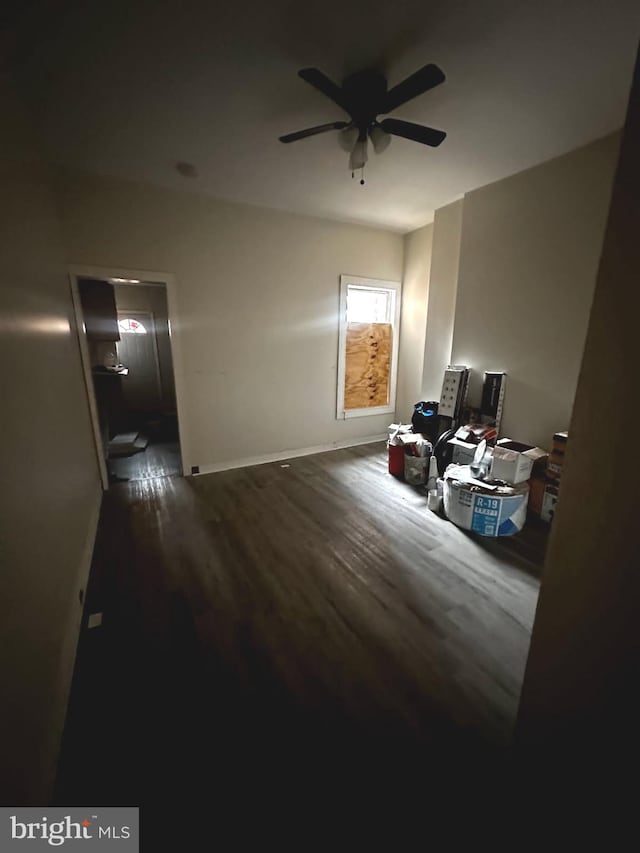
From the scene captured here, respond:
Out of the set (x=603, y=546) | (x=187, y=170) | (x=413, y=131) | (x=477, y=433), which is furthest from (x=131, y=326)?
(x=603, y=546)

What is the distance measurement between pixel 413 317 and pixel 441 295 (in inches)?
26.3

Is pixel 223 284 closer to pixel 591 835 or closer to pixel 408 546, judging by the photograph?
pixel 408 546

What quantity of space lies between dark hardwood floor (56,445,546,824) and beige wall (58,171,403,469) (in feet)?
4.83

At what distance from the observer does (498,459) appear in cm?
277

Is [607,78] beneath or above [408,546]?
above

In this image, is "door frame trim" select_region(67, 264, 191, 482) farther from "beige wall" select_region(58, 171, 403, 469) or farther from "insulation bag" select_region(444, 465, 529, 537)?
"insulation bag" select_region(444, 465, 529, 537)

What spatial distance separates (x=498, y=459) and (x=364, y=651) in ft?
6.18

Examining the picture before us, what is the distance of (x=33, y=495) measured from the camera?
4.38 ft

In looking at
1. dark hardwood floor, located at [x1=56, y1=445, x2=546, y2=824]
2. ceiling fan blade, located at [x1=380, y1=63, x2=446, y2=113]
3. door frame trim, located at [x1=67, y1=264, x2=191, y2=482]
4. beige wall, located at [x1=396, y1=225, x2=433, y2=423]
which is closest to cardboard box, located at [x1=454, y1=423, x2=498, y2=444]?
dark hardwood floor, located at [x1=56, y1=445, x2=546, y2=824]

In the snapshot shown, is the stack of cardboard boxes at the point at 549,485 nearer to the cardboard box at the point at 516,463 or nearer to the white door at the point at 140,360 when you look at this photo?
the cardboard box at the point at 516,463

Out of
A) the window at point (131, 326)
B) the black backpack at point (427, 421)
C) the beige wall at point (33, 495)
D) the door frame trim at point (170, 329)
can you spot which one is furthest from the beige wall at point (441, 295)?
the window at point (131, 326)

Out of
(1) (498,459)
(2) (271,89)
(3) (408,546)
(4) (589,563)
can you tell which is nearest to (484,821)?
(4) (589,563)

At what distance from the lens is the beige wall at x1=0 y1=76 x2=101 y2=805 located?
1.01m

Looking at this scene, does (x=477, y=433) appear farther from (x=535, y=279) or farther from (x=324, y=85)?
(x=324, y=85)
